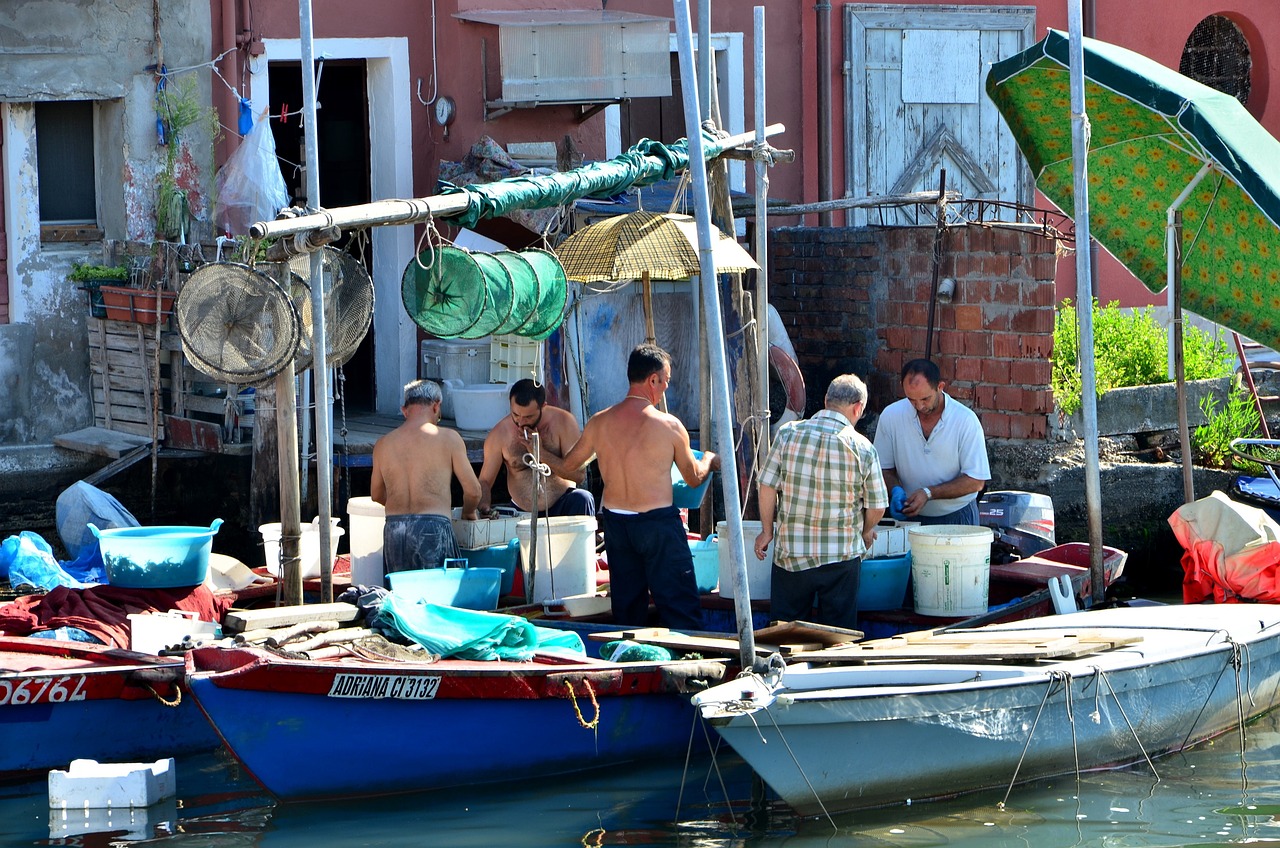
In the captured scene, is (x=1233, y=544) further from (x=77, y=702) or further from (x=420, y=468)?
(x=77, y=702)

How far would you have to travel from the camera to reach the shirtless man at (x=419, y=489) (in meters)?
9.44

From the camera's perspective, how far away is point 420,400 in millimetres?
9625

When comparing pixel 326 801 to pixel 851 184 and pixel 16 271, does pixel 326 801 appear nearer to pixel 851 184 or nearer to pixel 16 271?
pixel 16 271

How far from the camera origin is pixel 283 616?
28.4 ft

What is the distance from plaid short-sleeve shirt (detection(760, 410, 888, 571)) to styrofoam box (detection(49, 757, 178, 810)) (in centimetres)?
330

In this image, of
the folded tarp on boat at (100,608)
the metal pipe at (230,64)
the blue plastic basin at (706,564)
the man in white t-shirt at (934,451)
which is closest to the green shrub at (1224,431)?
the man in white t-shirt at (934,451)

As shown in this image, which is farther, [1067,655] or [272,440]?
[272,440]

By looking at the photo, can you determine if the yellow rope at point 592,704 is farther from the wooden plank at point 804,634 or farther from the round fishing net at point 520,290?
the round fishing net at point 520,290

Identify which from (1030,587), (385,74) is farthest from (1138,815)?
(385,74)

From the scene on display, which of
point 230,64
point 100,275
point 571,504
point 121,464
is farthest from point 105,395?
point 571,504

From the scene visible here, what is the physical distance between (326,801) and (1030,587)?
4006 mm

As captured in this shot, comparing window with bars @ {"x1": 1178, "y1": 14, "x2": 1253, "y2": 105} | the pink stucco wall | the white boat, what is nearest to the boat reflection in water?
the white boat

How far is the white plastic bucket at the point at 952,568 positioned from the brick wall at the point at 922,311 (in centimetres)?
335

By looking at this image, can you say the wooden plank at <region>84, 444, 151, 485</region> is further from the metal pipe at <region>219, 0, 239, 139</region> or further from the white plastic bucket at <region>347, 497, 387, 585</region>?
the white plastic bucket at <region>347, 497, 387, 585</region>
